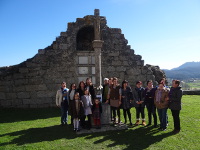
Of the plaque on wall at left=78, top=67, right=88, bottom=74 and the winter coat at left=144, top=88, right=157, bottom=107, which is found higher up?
the plaque on wall at left=78, top=67, right=88, bottom=74

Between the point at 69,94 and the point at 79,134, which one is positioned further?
the point at 69,94

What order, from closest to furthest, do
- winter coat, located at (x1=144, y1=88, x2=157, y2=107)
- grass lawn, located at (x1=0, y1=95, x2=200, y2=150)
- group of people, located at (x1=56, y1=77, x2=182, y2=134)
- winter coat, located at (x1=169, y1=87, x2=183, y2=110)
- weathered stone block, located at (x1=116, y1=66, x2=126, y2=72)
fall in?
1. grass lawn, located at (x1=0, y1=95, x2=200, y2=150)
2. winter coat, located at (x1=169, y1=87, x2=183, y2=110)
3. group of people, located at (x1=56, y1=77, x2=182, y2=134)
4. winter coat, located at (x1=144, y1=88, x2=157, y2=107)
5. weathered stone block, located at (x1=116, y1=66, x2=126, y2=72)

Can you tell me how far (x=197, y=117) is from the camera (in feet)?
27.1

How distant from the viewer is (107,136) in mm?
6309

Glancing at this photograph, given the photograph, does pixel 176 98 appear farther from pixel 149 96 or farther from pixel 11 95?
pixel 11 95

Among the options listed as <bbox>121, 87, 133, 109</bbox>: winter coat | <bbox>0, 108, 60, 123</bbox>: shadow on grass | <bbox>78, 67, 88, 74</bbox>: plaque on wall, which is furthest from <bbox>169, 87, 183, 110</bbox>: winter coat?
<bbox>78, 67, 88, 74</bbox>: plaque on wall

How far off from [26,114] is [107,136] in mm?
5294

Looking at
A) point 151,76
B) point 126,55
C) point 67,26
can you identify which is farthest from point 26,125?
point 151,76

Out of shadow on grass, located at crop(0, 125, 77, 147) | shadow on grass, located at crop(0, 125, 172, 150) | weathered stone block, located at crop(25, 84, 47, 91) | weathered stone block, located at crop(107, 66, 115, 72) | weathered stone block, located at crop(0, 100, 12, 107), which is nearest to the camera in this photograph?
shadow on grass, located at crop(0, 125, 172, 150)

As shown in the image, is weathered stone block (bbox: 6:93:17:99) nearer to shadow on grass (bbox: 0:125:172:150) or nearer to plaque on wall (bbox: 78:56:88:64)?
plaque on wall (bbox: 78:56:88:64)

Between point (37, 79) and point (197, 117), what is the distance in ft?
26.5

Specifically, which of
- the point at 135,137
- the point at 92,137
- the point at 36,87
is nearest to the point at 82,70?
the point at 36,87

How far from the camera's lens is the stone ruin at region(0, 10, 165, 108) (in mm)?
10805

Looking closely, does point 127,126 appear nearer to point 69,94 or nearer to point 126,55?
point 69,94
